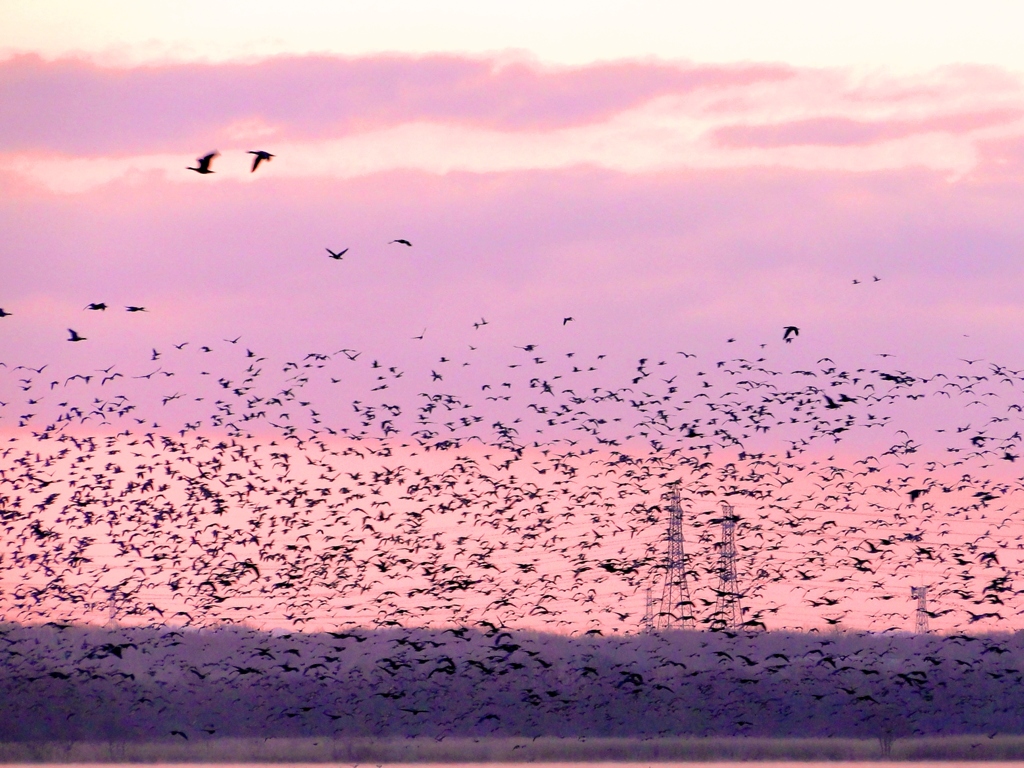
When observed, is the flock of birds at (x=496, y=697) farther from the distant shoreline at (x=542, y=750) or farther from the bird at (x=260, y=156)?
the bird at (x=260, y=156)

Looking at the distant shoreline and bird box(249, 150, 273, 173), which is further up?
bird box(249, 150, 273, 173)

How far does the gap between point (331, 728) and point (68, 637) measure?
13.8 m

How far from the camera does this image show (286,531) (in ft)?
139

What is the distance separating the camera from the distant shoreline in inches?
1692

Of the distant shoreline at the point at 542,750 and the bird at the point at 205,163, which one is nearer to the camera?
the bird at the point at 205,163

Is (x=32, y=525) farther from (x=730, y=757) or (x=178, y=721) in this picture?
(x=730, y=757)

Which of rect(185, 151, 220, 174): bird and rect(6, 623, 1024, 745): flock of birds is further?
rect(6, 623, 1024, 745): flock of birds

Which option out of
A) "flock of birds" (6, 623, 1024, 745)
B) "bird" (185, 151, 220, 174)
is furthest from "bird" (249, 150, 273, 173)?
"flock of birds" (6, 623, 1024, 745)

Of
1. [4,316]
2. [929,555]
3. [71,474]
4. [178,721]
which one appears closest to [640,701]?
[929,555]

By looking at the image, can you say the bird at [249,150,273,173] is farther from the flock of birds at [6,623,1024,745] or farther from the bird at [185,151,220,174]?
the flock of birds at [6,623,1024,745]

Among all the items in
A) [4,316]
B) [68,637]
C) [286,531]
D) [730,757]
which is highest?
[4,316]

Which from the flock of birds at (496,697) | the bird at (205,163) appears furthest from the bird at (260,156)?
the flock of birds at (496,697)

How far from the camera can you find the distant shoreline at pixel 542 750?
4297 cm

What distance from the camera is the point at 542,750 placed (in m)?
44.5
